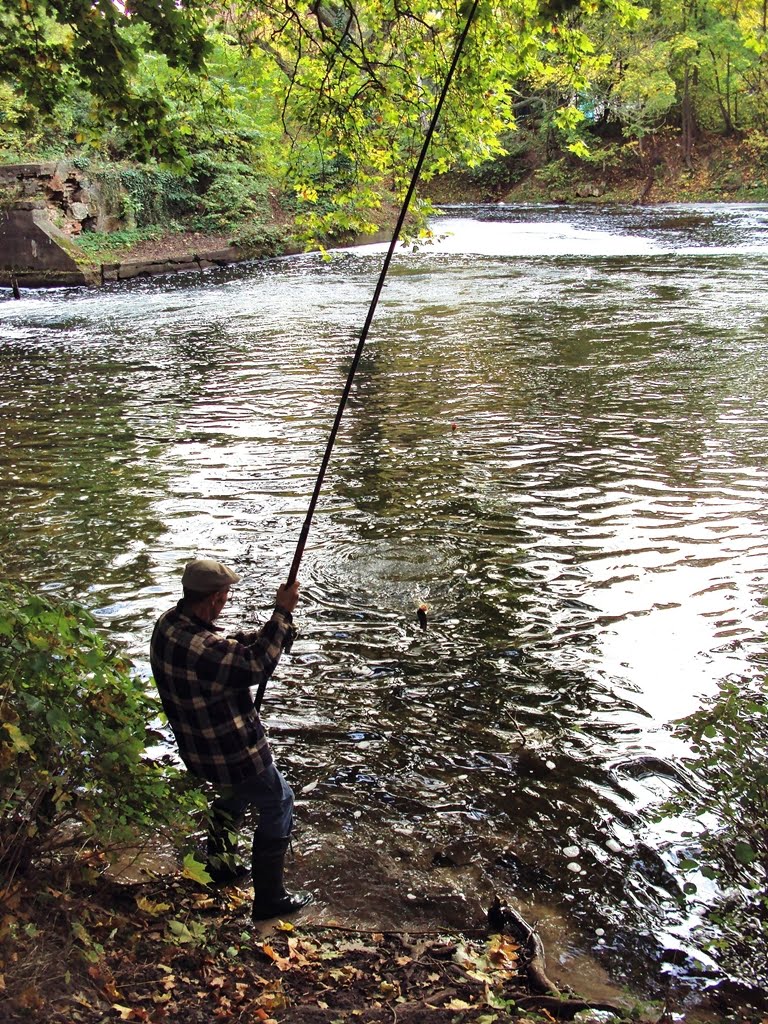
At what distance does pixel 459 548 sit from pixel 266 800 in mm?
4452

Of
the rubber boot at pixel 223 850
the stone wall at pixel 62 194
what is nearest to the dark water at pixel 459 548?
the rubber boot at pixel 223 850

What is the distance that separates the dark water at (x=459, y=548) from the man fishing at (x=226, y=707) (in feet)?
1.44

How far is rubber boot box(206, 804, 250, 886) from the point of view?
411cm

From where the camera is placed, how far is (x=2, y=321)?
22016mm

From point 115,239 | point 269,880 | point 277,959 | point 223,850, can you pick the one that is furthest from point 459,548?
point 115,239

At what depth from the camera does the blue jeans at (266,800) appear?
4023 millimetres

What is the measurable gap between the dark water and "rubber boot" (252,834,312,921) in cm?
24

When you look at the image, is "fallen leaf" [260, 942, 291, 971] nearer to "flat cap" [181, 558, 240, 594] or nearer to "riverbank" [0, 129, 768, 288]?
"flat cap" [181, 558, 240, 594]

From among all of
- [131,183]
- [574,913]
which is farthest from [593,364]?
[131,183]

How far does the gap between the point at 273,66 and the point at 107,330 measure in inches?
513

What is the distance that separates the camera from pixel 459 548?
8.25 metres

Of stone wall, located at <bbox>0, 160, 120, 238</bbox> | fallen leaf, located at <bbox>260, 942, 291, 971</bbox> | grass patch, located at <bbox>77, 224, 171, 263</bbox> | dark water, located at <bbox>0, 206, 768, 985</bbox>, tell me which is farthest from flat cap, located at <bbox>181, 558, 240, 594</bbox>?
grass patch, located at <bbox>77, 224, 171, 263</bbox>

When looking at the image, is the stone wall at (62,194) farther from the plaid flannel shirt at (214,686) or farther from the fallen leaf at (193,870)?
the fallen leaf at (193,870)

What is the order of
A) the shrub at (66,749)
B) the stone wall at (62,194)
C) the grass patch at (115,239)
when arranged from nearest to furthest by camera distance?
the shrub at (66,749) < the stone wall at (62,194) < the grass patch at (115,239)
